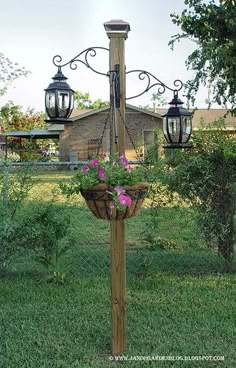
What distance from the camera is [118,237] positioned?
110 inches

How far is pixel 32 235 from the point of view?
4188mm

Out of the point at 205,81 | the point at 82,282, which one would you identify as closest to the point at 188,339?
the point at 82,282

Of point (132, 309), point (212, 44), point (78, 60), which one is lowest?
point (132, 309)

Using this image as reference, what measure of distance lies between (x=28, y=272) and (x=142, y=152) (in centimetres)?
173

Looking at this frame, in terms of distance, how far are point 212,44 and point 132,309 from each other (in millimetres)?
7965

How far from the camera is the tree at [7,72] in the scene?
604 inches

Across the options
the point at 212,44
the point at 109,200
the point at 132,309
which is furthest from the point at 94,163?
the point at 212,44

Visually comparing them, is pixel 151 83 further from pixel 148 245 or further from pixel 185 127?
pixel 148 245

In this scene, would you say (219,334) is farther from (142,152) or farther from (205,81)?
(205,81)

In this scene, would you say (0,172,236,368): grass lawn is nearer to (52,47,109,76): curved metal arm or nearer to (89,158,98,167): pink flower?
(89,158,98,167): pink flower

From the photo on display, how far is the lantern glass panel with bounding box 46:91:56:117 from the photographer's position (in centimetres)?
291

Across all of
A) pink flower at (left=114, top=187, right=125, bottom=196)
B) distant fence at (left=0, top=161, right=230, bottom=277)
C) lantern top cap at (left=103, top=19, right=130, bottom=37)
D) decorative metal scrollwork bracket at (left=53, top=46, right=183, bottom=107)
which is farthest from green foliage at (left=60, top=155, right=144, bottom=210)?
distant fence at (left=0, top=161, right=230, bottom=277)

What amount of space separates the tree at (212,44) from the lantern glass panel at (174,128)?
7.10 m

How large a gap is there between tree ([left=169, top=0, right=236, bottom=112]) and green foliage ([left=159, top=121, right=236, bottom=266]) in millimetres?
5702
